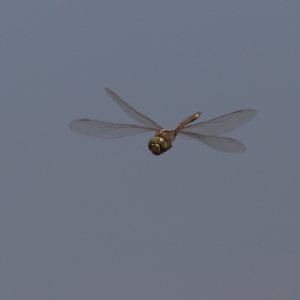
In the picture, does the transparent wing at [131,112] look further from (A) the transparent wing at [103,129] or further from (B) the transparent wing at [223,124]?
(B) the transparent wing at [223,124]

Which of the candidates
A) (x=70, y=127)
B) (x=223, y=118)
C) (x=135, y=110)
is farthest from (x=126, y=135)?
(x=223, y=118)

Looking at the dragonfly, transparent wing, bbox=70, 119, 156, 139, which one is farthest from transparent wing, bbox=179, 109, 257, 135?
transparent wing, bbox=70, 119, 156, 139

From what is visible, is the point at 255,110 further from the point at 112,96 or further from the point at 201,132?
the point at 112,96

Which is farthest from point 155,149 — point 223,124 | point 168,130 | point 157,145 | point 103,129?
point 223,124

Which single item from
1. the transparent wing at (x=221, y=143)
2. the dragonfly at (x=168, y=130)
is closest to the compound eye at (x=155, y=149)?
the dragonfly at (x=168, y=130)

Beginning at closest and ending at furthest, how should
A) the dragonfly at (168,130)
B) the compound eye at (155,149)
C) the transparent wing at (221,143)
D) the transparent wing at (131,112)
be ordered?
the compound eye at (155,149) < the dragonfly at (168,130) < the transparent wing at (221,143) < the transparent wing at (131,112)

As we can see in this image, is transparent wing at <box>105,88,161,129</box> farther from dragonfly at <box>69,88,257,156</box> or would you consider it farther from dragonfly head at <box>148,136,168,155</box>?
dragonfly head at <box>148,136,168,155</box>
